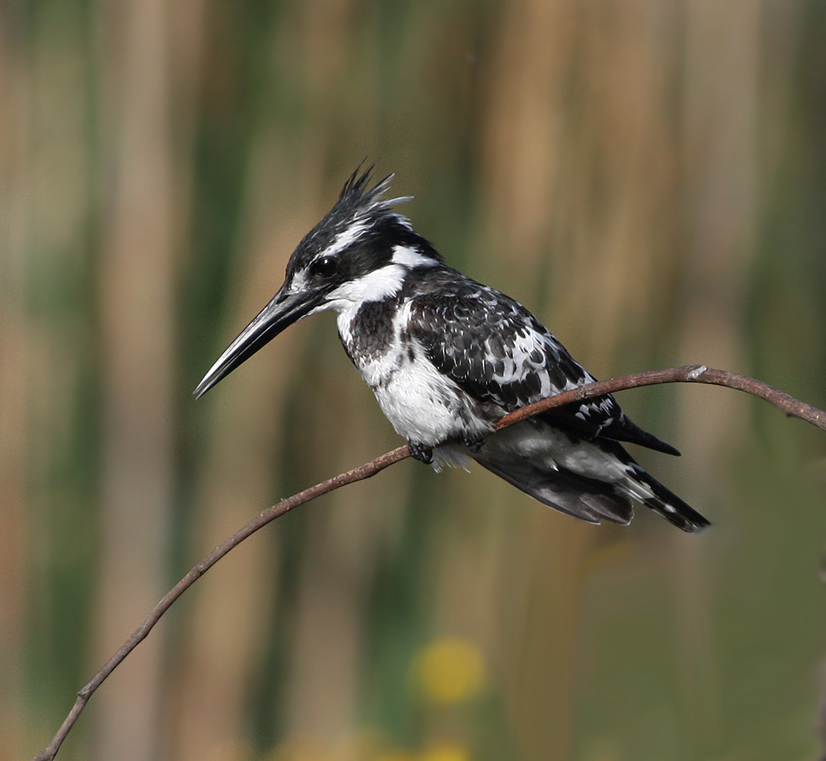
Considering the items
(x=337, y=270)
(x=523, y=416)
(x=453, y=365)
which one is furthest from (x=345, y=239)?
(x=523, y=416)

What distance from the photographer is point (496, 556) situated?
6.13 feet

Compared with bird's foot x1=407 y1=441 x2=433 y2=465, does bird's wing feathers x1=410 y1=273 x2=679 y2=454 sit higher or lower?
higher

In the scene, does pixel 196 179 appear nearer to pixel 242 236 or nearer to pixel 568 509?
pixel 242 236

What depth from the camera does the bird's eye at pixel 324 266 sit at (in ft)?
3.42

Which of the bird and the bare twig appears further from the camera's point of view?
the bird

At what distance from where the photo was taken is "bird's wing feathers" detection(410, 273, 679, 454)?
98cm

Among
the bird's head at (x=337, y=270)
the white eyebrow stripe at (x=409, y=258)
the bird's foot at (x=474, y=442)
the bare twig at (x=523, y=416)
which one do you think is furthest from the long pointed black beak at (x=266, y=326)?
the bare twig at (x=523, y=416)

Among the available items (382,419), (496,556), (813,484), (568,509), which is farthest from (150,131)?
(813,484)

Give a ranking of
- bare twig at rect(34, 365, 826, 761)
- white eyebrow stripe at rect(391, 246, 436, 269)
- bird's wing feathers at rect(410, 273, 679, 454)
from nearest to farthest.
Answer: bare twig at rect(34, 365, 826, 761) → bird's wing feathers at rect(410, 273, 679, 454) → white eyebrow stripe at rect(391, 246, 436, 269)

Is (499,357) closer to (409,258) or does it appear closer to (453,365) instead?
(453,365)

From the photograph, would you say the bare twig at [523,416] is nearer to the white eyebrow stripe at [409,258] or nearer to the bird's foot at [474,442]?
the bird's foot at [474,442]

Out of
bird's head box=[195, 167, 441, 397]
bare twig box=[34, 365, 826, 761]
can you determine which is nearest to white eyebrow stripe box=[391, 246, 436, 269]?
bird's head box=[195, 167, 441, 397]

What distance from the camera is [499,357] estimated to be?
999 mm

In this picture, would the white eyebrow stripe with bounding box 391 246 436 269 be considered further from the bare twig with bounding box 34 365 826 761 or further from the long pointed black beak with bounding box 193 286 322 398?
Answer: the bare twig with bounding box 34 365 826 761
